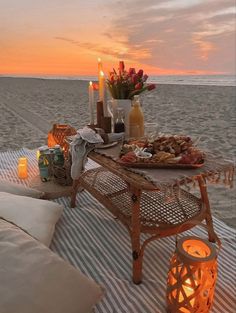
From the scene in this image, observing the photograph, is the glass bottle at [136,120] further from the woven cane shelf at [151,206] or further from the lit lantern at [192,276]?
the lit lantern at [192,276]

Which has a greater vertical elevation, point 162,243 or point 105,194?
point 105,194

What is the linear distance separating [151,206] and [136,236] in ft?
1.54

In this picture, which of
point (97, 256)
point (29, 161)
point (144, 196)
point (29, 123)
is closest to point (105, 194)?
point (144, 196)

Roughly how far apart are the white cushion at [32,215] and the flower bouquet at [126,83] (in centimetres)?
108

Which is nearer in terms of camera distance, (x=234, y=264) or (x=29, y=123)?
(x=234, y=264)

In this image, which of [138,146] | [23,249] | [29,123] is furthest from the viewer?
[29,123]

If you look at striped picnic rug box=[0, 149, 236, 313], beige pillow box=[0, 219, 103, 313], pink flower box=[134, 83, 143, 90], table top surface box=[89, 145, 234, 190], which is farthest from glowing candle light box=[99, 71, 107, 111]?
beige pillow box=[0, 219, 103, 313]

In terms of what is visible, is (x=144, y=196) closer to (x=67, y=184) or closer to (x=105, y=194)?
(x=105, y=194)

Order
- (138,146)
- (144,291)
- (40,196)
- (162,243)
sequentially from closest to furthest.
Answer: (144,291) < (138,146) < (162,243) < (40,196)

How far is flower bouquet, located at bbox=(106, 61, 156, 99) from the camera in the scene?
7.42 ft

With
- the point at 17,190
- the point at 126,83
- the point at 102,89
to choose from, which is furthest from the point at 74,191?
the point at 126,83

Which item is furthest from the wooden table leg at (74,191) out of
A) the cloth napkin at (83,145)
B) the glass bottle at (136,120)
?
the glass bottle at (136,120)

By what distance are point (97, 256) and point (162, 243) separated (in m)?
0.52

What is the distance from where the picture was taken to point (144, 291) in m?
1.71
